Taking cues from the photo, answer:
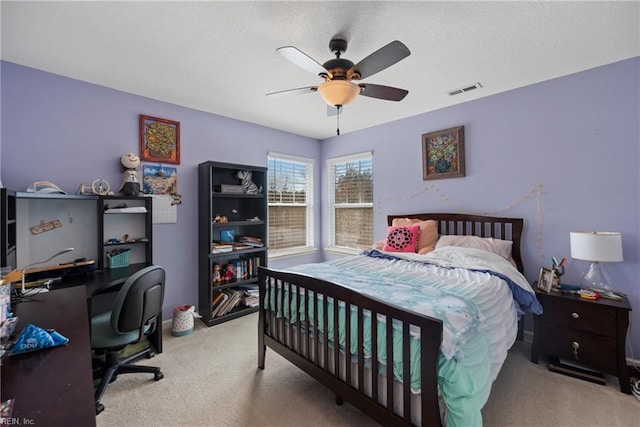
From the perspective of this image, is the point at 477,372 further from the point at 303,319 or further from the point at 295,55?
the point at 295,55

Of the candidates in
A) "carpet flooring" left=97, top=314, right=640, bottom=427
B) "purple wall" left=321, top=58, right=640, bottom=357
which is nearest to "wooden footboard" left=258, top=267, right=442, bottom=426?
"carpet flooring" left=97, top=314, right=640, bottom=427

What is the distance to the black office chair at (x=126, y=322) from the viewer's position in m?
1.83

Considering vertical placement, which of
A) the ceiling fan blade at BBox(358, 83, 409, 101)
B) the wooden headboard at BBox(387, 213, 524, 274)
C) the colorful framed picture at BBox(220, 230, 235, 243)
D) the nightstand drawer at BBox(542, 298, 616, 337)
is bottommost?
the nightstand drawer at BBox(542, 298, 616, 337)

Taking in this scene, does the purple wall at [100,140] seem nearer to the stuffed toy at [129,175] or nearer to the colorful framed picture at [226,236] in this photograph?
the stuffed toy at [129,175]

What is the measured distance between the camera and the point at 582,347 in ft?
A: 7.00

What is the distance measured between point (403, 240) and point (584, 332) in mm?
1588

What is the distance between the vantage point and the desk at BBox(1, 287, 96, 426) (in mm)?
663

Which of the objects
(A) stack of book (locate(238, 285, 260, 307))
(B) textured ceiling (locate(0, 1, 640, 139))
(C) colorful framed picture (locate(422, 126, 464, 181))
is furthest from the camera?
(A) stack of book (locate(238, 285, 260, 307))

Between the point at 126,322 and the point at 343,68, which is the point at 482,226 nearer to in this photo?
the point at 343,68

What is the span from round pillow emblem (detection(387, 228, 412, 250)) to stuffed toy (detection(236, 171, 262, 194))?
179cm

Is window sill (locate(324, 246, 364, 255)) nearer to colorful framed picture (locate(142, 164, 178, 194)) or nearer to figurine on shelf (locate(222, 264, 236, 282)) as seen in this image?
figurine on shelf (locate(222, 264, 236, 282))

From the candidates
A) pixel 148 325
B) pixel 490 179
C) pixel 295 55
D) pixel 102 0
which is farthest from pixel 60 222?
pixel 490 179

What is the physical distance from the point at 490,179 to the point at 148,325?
349cm

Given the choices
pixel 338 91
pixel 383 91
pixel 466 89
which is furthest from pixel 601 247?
pixel 338 91
